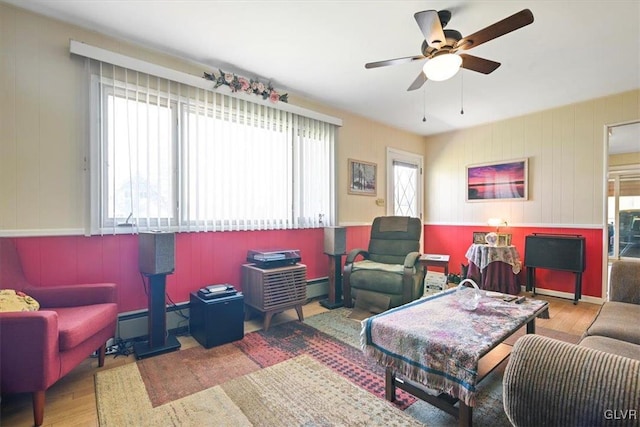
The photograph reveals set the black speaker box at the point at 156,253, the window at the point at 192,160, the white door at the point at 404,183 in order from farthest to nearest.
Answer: the white door at the point at 404,183
the window at the point at 192,160
the black speaker box at the point at 156,253

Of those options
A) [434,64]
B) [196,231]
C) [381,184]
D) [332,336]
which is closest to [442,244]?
[381,184]

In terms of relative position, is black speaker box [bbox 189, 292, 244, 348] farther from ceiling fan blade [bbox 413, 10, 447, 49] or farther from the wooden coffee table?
ceiling fan blade [bbox 413, 10, 447, 49]

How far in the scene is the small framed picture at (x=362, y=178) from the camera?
432cm

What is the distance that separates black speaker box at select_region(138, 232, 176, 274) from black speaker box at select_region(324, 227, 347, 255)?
5.85ft

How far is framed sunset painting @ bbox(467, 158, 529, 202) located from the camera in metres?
4.34

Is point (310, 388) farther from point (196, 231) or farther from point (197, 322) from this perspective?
point (196, 231)

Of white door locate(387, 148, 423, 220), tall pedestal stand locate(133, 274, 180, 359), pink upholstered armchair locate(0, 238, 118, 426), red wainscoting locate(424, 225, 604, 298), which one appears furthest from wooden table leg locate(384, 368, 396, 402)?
red wainscoting locate(424, 225, 604, 298)

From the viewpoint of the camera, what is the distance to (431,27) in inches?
72.4

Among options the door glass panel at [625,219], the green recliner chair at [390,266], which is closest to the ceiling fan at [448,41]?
the green recliner chair at [390,266]

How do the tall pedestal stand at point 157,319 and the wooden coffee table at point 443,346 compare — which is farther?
the tall pedestal stand at point 157,319

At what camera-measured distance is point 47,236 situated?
2189 millimetres

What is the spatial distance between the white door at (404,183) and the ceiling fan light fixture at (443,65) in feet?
8.93

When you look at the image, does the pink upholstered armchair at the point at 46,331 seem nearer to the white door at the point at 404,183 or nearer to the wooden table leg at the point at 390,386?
the wooden table leg at the point at 390,386

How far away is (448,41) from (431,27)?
0.32 meters
